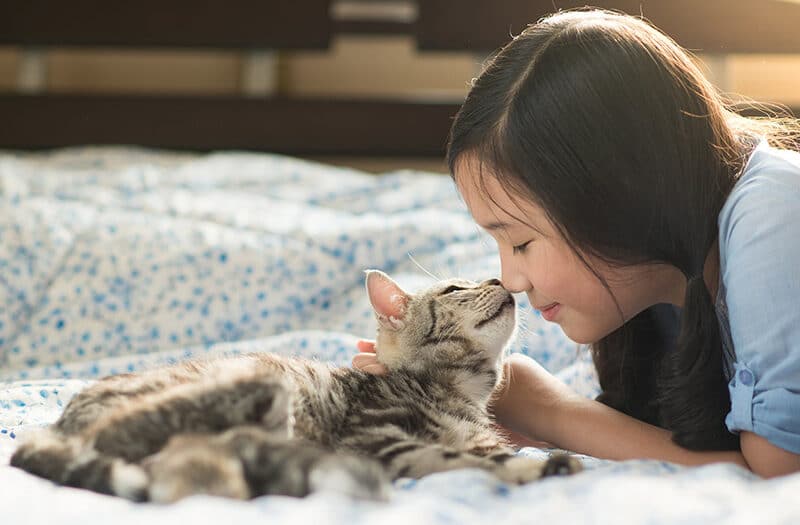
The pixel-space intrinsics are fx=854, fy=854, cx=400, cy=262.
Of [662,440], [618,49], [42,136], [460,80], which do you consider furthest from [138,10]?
[662,440]

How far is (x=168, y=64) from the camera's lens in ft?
14.2

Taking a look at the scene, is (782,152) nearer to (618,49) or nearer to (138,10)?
(618,49)

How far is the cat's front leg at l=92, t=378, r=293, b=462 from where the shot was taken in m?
0.94

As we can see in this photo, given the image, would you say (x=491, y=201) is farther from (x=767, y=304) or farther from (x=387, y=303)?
(x=767, y=304)

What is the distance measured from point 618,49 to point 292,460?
30.4 inches

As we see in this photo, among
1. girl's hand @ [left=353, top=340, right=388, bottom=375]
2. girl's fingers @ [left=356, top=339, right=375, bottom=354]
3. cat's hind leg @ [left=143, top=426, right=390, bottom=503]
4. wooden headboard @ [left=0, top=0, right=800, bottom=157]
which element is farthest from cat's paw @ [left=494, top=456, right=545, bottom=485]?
wooden headboard @ [left=0, top=0, right=800, bottom=157]

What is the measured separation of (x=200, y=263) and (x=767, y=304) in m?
1.47

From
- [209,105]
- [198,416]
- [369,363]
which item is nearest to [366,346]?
[369,363]

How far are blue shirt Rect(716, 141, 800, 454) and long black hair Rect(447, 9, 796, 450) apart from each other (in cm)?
8

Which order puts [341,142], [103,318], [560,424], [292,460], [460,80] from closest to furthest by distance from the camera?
[292,460]
[560,424]
[103,318]
[341,142]
[460,80]

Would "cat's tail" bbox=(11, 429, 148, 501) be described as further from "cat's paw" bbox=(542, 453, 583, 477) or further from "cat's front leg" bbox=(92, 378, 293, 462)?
"cat's paw" bbox=(542, 453, 583, 477)

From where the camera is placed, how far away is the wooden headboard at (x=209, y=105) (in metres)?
3.28

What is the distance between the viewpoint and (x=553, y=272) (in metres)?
1.32

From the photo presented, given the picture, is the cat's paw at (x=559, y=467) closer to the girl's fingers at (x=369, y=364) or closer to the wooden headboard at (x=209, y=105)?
the girl's fingers at (x=369, y=364)
